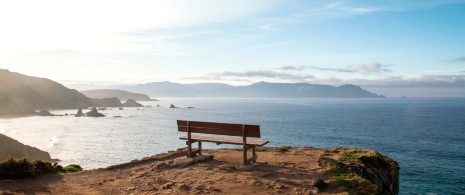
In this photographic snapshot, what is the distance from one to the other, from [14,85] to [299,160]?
19712cm

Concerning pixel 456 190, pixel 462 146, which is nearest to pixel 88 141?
pixel 456 190

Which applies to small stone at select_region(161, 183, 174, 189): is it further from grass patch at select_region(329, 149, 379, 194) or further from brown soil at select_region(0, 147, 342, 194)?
grass patch at select_region(329, 149, 379, 194)

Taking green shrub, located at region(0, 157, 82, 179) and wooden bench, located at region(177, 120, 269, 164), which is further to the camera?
wooden bench, located at region(177, 120, 269, 164)

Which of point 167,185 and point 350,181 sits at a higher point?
point 350,181

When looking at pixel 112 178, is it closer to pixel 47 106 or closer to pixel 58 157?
pixel 58 157

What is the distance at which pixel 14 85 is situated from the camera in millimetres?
170875

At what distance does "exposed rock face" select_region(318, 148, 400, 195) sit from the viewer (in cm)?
1142

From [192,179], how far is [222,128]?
270cm

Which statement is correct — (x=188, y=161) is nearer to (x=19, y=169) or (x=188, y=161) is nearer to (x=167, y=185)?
(x=167, y=185)

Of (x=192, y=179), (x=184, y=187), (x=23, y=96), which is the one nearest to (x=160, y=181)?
(x=192, y=179)

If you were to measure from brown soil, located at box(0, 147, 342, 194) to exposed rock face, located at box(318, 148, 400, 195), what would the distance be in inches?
22.9

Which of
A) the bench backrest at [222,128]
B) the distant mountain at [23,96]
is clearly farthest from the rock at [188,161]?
the distant mountain at [23,96]

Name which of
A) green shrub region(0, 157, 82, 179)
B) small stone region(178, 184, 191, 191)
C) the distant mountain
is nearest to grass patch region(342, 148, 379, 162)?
small stone region(178, 184, 191, 191)

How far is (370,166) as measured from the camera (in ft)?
43.0
